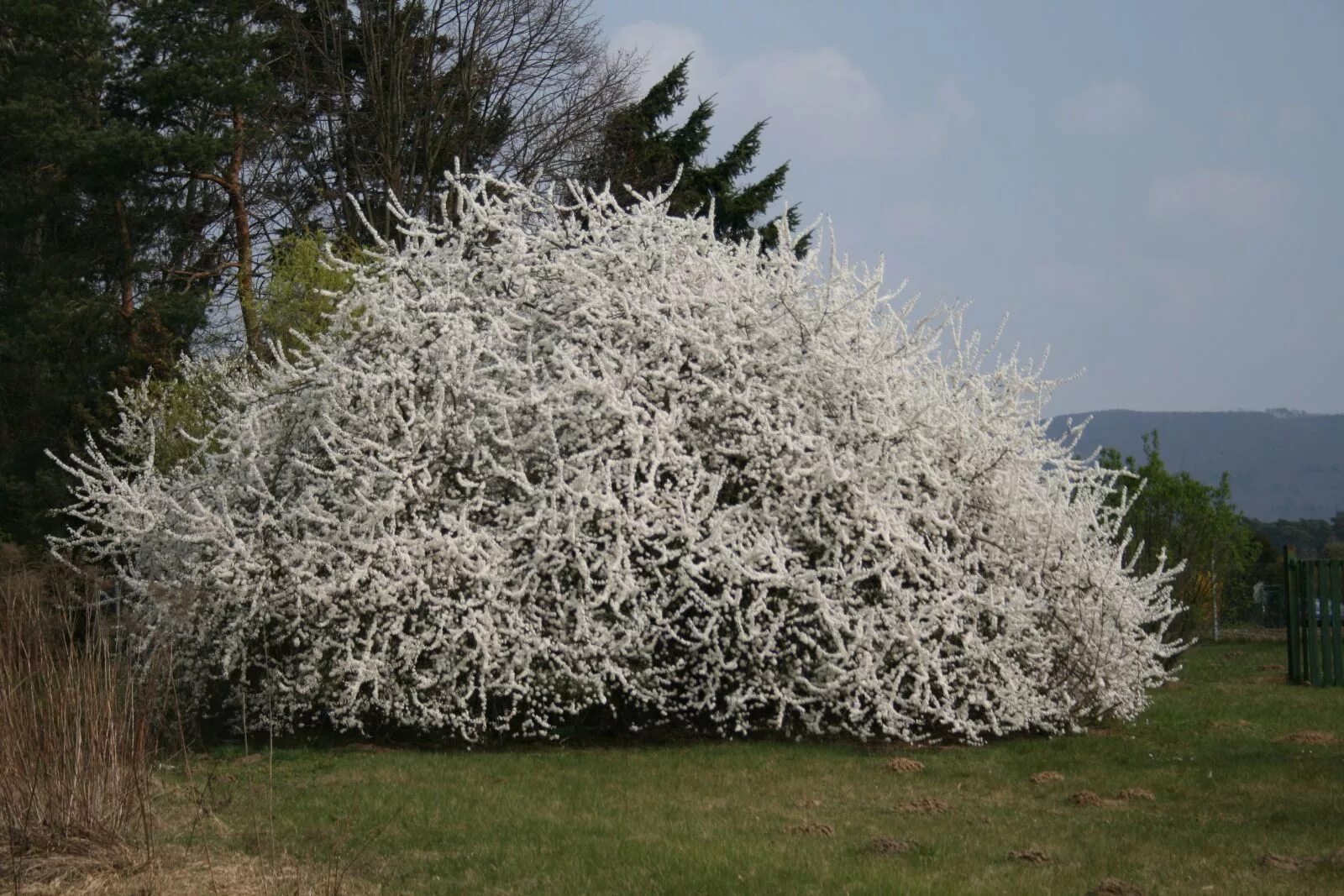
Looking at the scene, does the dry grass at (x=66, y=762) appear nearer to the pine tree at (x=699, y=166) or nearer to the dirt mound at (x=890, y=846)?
the dirt mound at (x=890, y=846)

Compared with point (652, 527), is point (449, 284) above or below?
above

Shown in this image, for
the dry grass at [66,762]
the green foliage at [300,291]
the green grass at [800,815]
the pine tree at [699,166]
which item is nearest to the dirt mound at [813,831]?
the green grass at [800,815]

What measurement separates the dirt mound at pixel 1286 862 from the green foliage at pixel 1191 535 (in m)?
6.01

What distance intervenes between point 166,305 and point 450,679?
639 inches

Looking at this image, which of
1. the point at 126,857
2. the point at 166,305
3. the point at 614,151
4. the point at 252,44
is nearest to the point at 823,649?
the point at 126,857

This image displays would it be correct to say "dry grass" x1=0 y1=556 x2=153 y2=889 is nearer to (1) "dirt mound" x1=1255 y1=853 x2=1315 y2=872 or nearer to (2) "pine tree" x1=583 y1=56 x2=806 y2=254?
(1) "dirt mound" x1=1255 y1=853 x2=1315 y2=872

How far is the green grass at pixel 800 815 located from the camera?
19.5 ft

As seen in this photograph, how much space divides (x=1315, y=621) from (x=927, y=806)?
8352mm

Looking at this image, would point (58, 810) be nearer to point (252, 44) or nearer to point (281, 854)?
point (281, 854)

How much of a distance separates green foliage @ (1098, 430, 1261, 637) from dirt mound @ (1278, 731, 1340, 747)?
2.36 m

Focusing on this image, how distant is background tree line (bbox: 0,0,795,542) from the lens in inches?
947

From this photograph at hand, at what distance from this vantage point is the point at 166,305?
939 inches

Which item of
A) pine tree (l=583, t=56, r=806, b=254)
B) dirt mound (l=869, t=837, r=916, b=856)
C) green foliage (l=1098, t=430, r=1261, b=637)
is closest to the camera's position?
dirt mound (l=869, t=837, r=916, b=856)

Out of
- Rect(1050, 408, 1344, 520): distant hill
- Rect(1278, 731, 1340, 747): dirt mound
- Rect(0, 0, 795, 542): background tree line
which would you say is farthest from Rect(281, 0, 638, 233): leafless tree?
Rect(1050, 408, 1344, 520): distant hill
